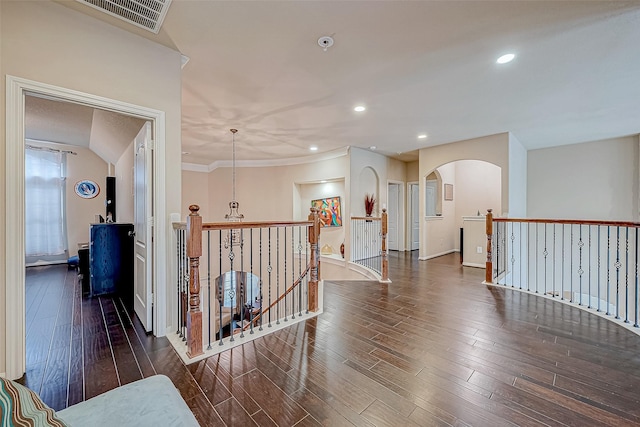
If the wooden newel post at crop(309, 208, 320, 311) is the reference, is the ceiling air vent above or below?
above

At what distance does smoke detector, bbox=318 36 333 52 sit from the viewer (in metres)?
2.27

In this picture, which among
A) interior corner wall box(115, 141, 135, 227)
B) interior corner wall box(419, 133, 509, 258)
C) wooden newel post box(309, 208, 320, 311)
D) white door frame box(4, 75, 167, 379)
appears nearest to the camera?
white door frame box(4, 75, 167, 379)

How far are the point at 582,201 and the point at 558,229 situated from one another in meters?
0.74

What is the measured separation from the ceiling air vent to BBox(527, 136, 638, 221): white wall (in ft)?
25.4

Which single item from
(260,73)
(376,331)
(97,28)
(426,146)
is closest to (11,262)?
(97,28)

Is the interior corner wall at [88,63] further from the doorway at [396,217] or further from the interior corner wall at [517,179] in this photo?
the doorway at [396,217]

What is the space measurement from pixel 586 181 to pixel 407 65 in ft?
19.2

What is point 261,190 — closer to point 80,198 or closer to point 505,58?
point 80,198

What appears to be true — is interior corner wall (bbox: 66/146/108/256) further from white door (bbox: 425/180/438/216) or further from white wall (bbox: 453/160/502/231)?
white wall (bbox: 453/160/502/231)

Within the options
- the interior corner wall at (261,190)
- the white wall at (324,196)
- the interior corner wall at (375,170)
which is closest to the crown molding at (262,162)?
the interior corner wall at (261,190)

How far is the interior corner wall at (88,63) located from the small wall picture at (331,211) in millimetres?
4820

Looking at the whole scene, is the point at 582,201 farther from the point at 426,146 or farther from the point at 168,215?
the point at 168,215

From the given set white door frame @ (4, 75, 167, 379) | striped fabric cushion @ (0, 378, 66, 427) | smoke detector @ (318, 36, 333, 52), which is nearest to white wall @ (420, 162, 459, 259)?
smoke detector @ (318, 36, 333, 52)

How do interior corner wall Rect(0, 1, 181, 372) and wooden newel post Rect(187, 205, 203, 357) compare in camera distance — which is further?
wooden newel post Rect(187, 205, 203, 357)
